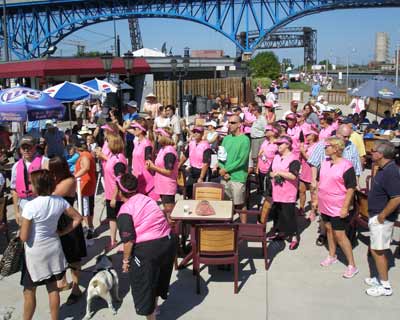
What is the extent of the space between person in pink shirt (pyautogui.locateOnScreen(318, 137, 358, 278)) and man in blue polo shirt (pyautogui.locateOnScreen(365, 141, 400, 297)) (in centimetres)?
36

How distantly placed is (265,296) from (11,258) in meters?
2.97

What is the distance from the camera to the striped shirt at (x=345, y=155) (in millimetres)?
6941

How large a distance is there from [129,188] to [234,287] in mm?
2131

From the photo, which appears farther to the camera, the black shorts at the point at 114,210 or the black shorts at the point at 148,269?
the black shorts at the point at 114,210

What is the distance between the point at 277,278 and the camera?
19.3 ft

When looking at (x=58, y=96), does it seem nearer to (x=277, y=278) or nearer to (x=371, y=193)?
(x=277, y=278)

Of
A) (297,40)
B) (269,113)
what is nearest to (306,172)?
(269,113)

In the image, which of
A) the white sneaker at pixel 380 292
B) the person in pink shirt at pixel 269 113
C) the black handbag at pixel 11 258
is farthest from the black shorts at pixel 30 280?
the person in pink shirt at pixel 269 113

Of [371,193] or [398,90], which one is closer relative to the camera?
[371,193]

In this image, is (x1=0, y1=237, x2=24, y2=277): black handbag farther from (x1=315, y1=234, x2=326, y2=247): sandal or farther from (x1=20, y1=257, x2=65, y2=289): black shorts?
(x1=315, y1=234, x2=326, y2=247): sandal

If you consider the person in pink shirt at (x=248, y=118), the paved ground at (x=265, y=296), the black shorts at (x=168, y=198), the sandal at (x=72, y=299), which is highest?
the person in pink shirt at (x=248, y=118)

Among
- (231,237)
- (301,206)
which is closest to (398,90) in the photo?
(301,206)

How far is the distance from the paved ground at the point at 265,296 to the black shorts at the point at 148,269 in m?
0.78

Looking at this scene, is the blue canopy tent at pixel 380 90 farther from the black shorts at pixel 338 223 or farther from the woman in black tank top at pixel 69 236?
the woman in black tank top at pixel 69 236
